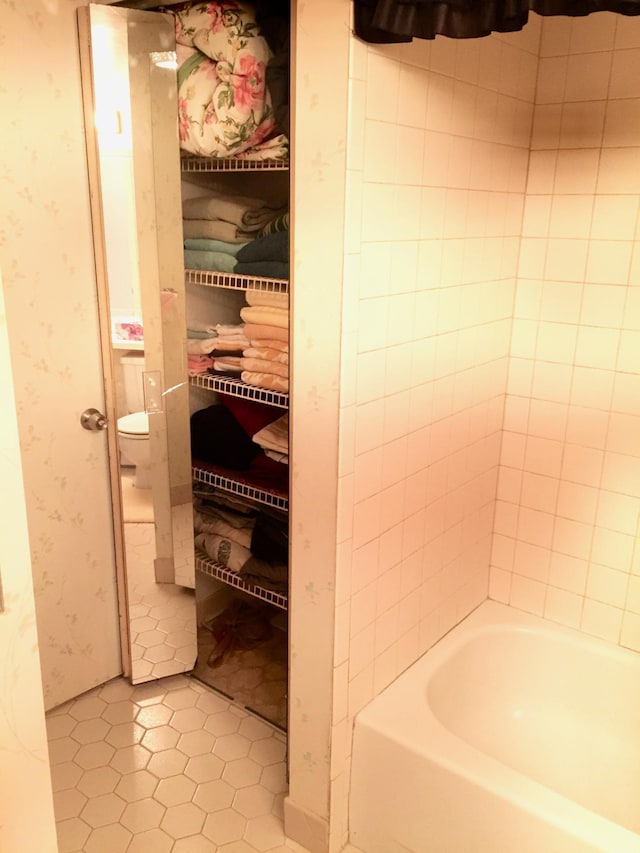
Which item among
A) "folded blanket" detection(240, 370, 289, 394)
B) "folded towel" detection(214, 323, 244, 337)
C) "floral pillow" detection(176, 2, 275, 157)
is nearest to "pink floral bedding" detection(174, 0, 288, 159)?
"floral pillow" detection(176, 2, 275, 157)

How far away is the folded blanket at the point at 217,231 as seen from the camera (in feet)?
7.00

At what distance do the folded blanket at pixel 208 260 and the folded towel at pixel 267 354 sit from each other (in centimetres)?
24

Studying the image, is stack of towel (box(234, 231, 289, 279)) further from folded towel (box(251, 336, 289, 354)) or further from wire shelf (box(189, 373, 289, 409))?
wire shelf (box(189, 373, 289, 409))

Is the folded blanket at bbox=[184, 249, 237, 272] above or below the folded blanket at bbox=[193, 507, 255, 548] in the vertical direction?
above

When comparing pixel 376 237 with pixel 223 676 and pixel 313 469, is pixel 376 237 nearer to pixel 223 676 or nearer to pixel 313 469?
pixel 313 469

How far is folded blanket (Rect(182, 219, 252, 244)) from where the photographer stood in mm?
2135

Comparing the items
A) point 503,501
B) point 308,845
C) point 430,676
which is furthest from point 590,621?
point 308,845

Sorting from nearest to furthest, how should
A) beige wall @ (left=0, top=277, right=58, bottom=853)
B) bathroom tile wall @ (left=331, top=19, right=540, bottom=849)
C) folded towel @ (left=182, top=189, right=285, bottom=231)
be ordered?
beige wall @ (left=0, top=277, right=58, bottom=853)
bathroom tile wall @ (left=331, top=19, right=540, bottom=849)
folded towel @ (left=182, top=189, right=285, bottom=231)

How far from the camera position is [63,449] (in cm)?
212

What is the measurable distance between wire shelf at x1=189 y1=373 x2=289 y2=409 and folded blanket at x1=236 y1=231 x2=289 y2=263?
36 cm

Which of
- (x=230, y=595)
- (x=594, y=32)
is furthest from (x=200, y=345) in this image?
(x=594, y=32)

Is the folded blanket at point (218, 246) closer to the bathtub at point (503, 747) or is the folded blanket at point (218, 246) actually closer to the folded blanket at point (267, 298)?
the folded blanket at point (267, 298)

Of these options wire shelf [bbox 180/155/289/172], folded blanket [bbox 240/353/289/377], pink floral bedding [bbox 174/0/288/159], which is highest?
pink floral bedding [bbox 174/0/288/159]

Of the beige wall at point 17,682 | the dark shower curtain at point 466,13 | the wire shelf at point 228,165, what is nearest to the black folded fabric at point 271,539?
the wire shelf at point 228,165
